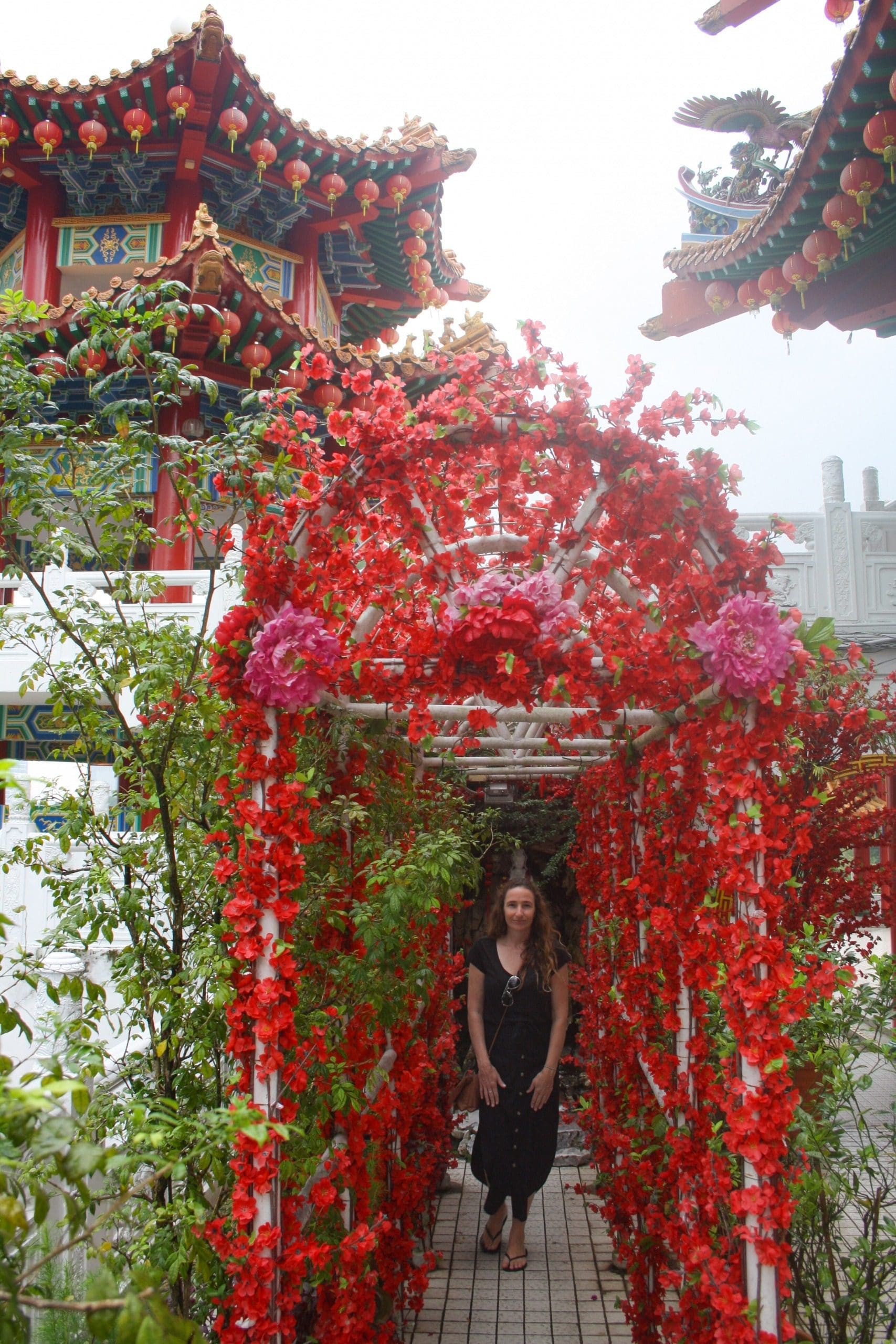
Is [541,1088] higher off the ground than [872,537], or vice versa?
[872,537]

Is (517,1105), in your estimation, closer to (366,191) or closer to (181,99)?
(181,99)

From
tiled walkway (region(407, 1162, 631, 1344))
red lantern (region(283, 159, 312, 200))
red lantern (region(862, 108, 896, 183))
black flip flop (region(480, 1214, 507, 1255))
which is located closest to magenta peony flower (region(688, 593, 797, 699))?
tiled walkway (region(407, 1162, 631, 1344))

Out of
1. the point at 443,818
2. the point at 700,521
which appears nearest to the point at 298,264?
the point at 443,818

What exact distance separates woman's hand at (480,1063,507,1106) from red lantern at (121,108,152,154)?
7.62 meters

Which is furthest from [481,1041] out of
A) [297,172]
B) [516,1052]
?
[297,172]

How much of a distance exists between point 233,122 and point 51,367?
21.6 feet

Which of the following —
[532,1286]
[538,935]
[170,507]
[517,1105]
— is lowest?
[532,1286]

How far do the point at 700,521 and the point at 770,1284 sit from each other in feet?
5.98

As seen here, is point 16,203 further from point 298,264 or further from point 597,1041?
point 597,1041

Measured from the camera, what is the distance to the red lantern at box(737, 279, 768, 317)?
8102 mm

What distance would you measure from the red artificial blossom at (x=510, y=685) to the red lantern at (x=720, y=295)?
20.6ft

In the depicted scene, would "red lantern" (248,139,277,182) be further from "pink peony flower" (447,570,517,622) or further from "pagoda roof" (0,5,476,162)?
"pink peony flower" (447,570,517,622)

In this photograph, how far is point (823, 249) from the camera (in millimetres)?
6754

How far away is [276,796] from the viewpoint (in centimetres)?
254
